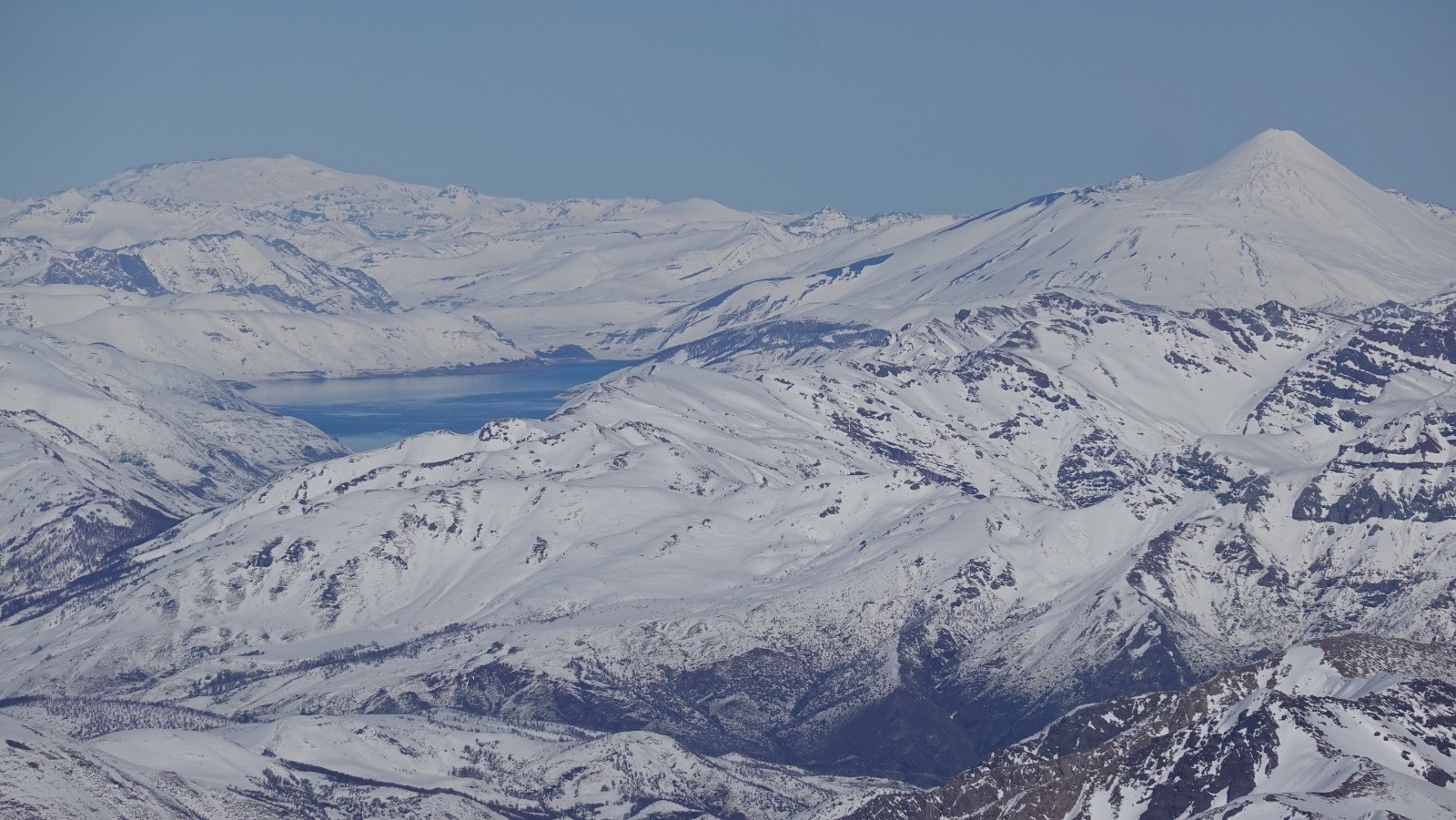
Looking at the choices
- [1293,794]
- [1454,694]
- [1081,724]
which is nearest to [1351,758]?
[1293,794]

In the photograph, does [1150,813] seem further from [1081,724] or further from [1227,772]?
[1081,724]

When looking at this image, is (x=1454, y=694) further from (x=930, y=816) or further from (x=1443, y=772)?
(x=930, y=816)

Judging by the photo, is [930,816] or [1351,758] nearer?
[1351,758]

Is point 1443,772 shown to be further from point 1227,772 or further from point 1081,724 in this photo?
point 1081,724

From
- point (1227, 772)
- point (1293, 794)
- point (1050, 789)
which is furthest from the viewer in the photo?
point (1050, 789)

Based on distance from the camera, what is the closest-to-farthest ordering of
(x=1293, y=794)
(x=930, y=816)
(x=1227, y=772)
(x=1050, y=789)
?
1. (x=1293, y=794)
2. (x=1227, y=772)
3. (x=1050, y=789)
4. (x=930, y=816)

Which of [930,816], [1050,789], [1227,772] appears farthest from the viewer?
[930,816]

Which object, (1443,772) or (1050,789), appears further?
(1050,789)

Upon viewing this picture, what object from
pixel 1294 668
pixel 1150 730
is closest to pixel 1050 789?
pixel 1150 730
